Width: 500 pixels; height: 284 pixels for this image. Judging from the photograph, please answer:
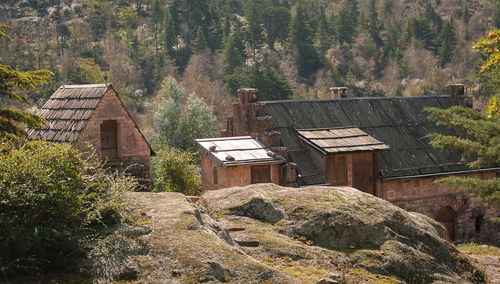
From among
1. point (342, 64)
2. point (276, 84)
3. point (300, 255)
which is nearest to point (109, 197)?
point (300, 255)

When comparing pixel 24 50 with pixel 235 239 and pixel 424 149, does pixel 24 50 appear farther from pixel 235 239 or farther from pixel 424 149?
pixel 235 239

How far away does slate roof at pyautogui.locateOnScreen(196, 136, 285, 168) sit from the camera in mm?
20672

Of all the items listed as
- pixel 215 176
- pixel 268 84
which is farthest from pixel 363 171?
pixel 268 84

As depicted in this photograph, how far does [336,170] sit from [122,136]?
8902 mm

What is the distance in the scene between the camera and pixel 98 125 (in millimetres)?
17297

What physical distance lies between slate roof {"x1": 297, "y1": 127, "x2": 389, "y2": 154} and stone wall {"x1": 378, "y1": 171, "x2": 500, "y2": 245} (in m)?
1.63

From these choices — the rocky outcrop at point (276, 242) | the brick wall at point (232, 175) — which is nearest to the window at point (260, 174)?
the brick wall at point (232, 175)

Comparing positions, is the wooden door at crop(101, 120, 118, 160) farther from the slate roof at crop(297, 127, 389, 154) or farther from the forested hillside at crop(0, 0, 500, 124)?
the forested hillside at crop(0, 0, 500, 124)

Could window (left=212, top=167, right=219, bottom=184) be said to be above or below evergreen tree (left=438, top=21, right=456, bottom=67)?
below

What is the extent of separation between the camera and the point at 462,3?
95000 mm

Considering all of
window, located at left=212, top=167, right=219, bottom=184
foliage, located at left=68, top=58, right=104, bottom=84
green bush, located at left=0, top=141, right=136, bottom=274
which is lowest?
window, located at left=212, top=167, right=219, bottom=184

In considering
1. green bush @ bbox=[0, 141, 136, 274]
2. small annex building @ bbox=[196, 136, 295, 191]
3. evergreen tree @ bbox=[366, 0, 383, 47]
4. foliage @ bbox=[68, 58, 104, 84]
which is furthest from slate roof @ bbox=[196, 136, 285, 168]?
evergreen tree @ bbox=[366, 0, 383, 47]

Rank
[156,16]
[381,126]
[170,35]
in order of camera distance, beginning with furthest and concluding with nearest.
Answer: [156,16], [170,35], [381,126]

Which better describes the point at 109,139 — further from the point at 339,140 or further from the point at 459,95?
the point at 459,95
